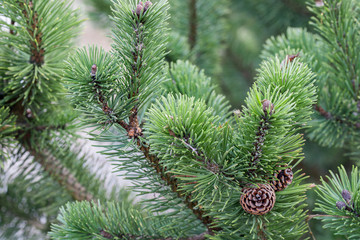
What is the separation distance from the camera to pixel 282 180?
35 cm

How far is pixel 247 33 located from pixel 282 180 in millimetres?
825

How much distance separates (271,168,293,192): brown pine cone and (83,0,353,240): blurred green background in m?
0.43

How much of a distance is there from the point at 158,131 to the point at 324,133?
12.2 inches

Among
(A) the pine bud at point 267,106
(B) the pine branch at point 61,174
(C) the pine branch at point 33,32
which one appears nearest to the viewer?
(A) the pine bud at point 267,106

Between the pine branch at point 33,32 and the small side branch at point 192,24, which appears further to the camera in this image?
the small side branch at point 192,24

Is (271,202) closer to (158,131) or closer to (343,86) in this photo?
(158,131)

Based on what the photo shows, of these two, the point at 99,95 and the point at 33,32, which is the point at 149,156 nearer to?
the point at 99,95

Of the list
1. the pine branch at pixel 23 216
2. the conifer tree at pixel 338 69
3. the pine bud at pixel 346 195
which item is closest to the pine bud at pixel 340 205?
the pine bud at pixel 346 195

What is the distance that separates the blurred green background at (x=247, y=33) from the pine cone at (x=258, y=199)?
0.46 meters

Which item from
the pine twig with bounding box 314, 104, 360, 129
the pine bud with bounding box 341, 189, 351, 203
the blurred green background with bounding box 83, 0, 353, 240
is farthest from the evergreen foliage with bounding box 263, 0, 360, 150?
the blurred green background with bounding box 83, 0, 353, 240

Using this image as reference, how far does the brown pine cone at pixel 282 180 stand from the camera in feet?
1.13

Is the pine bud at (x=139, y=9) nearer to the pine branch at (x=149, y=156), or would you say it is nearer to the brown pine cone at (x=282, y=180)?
the pine branch at (x=149, y=156)

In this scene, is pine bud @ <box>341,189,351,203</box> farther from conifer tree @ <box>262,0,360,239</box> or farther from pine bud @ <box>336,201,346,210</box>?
conifer tree @ <box>262,0,360,239</box>

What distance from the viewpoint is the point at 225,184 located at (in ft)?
1.05
